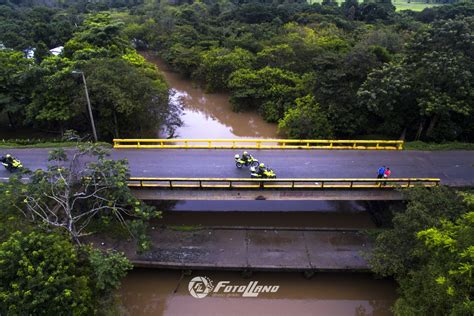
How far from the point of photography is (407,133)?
2900cm

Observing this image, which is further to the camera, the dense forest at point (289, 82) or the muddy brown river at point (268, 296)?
the dense forest at point (289, 82)

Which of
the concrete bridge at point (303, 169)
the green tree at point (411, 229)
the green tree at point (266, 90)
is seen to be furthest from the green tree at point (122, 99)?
the green tree at point (411, 229)

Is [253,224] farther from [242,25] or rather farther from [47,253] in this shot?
[242,25]

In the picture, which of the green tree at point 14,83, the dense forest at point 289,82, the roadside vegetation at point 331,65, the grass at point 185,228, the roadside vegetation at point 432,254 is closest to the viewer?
the roadside vegetation at point 432,254

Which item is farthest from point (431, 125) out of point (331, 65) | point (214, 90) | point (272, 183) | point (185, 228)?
point (214, 90)

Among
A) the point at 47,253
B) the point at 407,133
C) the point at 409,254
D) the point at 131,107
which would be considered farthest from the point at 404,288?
the point at 131,107

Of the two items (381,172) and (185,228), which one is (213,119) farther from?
(381,172)

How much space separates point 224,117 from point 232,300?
22127mm

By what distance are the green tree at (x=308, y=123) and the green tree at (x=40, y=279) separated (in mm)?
19406

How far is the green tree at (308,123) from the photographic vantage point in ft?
94.7

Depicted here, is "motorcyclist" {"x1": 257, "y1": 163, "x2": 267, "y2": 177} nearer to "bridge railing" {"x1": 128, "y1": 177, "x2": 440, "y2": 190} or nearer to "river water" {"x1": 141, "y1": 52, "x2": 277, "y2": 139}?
"bridge railing" {"x1": 128, "y1": 177, "x2": 440, "y2": 190}

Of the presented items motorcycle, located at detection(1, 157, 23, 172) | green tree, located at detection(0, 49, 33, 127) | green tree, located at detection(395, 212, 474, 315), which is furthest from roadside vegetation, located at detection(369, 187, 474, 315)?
A: green tree, located at detection(0, 49, 33, 127)

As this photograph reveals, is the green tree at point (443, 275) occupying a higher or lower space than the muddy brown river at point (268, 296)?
higher

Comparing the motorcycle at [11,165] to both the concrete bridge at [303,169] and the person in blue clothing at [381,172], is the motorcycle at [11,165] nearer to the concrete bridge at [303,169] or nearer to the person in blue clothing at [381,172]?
the concrete bridge at [303,169]
